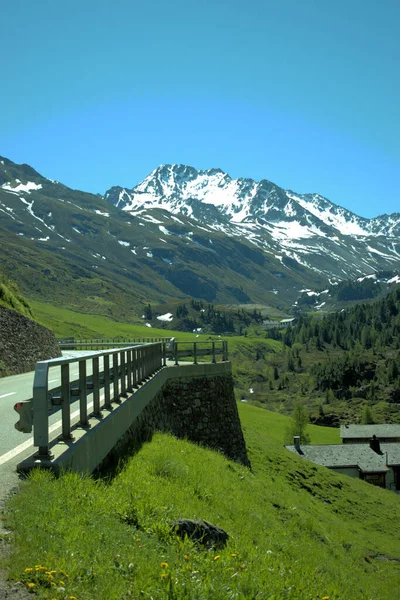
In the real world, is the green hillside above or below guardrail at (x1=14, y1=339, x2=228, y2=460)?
above

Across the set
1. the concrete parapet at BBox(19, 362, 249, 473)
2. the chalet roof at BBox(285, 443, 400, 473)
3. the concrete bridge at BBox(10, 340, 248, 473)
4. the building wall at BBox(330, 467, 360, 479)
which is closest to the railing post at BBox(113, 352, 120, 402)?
the concrete bridge at BBox(10, 340, 248, 473)

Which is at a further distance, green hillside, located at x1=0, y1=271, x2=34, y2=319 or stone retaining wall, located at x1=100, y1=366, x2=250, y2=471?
green hillside, located at x1=0, y1=271, x2=34, y2=319

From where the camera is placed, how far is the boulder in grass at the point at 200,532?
27.0ft

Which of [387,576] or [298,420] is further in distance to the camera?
[298,420]

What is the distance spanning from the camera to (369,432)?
99.1 meters

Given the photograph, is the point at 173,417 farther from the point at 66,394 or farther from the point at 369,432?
the point at 369,432

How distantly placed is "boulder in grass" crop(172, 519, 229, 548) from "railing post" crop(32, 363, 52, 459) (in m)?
1.82

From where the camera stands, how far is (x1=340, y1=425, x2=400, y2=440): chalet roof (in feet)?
320

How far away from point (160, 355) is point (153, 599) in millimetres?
20207

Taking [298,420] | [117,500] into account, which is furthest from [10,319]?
[298,420]

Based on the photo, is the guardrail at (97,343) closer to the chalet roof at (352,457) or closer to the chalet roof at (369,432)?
the chalet roof at (352,457)

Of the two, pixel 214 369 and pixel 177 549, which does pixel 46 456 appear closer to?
pixel 177 549

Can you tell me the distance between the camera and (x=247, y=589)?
21.3 ft

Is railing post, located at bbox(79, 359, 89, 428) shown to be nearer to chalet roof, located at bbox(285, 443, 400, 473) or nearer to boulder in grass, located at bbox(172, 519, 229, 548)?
boulder in grass, located at bbox(172, 519, 229, 548)
